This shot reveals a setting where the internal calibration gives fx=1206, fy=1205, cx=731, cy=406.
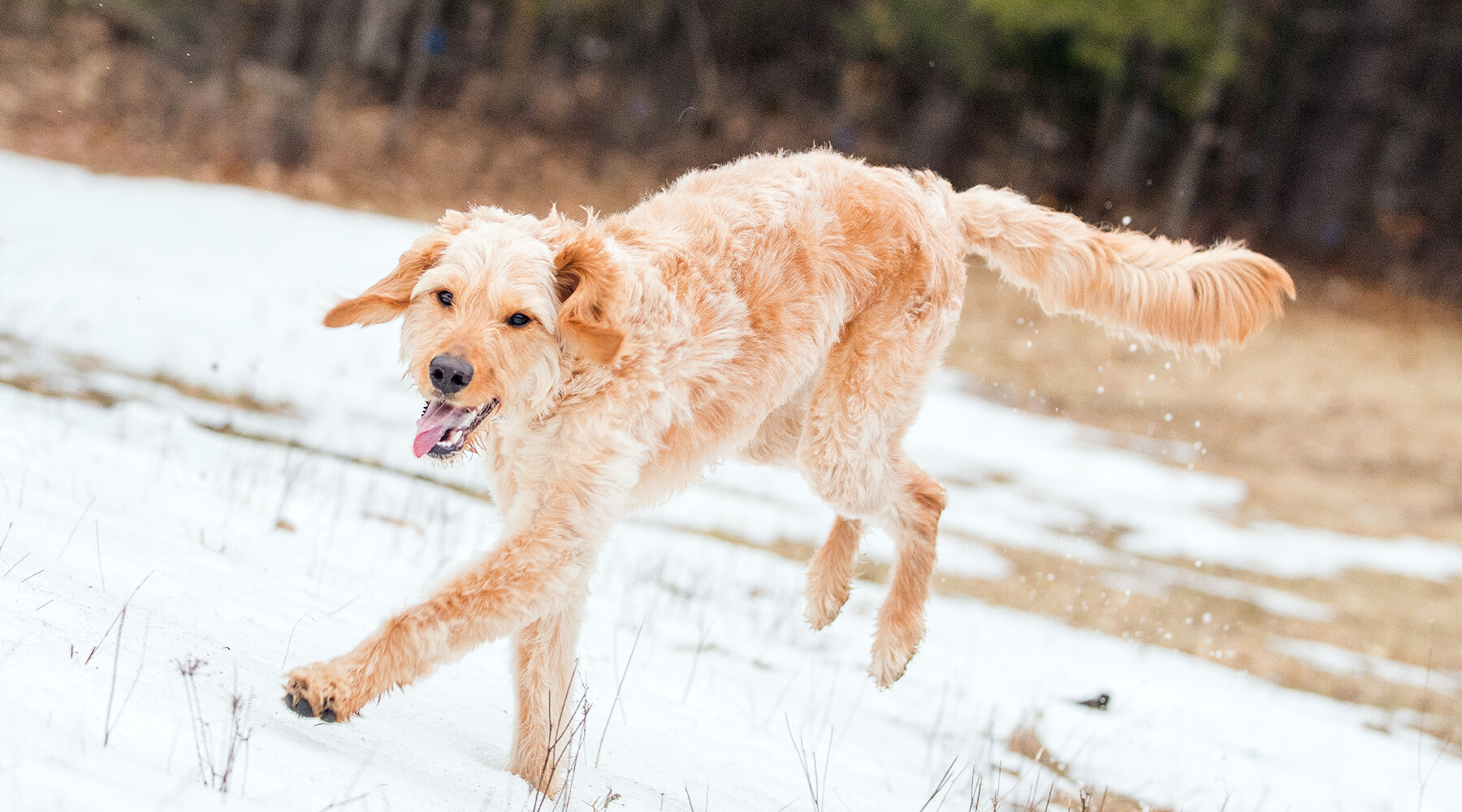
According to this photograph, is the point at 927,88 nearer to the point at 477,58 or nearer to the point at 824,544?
the point at 477,58

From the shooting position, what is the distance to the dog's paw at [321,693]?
9.27 feet

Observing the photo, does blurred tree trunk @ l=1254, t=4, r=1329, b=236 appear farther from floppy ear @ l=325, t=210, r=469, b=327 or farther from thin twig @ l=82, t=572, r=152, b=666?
thin twig @ l=82, t=572, r=152, b=666

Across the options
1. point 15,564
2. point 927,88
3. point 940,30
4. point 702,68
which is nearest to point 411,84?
point 702,68

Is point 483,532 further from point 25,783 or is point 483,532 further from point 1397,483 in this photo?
point 1397,483

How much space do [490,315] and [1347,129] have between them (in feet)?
72.1

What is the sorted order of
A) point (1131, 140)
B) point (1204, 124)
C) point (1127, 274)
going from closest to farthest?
1. point (1127, 274)
2. point (1204, 124)
3. point (1131, 140)

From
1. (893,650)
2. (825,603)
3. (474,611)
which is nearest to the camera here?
(474,611)

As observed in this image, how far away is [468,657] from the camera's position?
169 inches

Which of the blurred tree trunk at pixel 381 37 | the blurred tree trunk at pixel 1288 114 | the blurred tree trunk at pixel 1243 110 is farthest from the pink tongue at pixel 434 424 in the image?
the blurred tree trunk at pixel 1288 114

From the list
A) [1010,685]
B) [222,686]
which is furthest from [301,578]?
[1010,685]

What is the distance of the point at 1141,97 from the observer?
22.1 metres

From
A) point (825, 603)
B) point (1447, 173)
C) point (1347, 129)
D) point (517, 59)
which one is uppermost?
point (1447, 173)

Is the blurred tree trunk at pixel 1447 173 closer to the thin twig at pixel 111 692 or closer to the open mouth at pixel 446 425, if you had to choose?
the open mouth at pixel 446 425

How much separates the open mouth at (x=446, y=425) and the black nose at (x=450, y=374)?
0.25 ft
